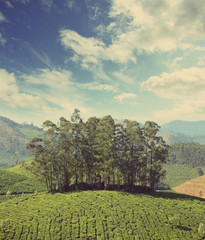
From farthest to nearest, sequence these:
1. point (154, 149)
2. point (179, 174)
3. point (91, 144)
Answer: point (179, 174)
point (91, 144)
point (154, 149)

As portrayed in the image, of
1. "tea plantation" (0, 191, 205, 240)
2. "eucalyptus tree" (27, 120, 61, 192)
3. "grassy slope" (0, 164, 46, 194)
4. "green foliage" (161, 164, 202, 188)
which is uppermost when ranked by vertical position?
"eucalyptus tree" (27, 120, 61, 192)

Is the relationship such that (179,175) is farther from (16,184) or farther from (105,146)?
(105,146)

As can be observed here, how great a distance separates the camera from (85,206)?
3059 centimetres

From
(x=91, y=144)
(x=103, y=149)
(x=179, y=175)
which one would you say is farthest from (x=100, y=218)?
(x=179, y=175)

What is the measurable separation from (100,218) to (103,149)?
1625cm

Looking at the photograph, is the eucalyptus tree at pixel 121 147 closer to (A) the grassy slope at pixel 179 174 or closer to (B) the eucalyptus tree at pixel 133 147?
(B) the eucalyptus tree at pixel 133 147

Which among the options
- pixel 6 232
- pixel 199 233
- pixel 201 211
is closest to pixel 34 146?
pixel 6 232

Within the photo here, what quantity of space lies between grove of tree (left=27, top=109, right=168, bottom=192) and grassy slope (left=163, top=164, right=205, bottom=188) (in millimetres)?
137145

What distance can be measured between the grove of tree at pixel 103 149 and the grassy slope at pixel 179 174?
5399 inches

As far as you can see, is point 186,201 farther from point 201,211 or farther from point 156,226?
point 156,226

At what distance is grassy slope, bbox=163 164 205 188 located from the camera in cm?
15875

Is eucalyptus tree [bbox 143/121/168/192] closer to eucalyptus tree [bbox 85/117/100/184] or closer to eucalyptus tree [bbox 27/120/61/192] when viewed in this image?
eucalyptus tree [bbox 85/117/100/184]

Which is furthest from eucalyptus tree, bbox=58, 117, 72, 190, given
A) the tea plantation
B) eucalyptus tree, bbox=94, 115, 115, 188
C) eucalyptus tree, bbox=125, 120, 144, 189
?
eucalyptus tree, bbox=125, 120, 144, 189

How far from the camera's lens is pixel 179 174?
177 meters
